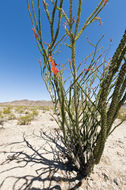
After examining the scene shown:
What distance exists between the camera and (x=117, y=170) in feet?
4.20

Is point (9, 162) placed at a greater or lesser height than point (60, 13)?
lesser

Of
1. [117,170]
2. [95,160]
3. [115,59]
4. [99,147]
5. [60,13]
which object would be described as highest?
[60,13]

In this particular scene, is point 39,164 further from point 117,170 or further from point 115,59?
point 115,59

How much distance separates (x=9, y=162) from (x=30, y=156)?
11.5 inches

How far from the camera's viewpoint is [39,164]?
1.33 m

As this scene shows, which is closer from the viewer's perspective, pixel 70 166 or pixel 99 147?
pixel 99 147

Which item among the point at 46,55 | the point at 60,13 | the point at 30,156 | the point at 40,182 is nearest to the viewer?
the point at 60,13

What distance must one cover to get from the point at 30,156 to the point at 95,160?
1.04 meters

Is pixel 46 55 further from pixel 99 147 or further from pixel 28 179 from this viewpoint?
pixel 28 179

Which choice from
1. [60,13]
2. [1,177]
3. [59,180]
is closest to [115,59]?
[60,13]

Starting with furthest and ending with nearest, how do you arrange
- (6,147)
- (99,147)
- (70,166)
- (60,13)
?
(6,147) < (70,166) < (99,147) < (60,13)

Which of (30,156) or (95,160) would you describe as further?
(30,156)

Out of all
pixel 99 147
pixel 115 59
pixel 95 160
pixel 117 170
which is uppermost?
pixel 115 59

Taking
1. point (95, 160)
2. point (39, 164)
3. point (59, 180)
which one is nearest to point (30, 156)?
point (39, 164)
